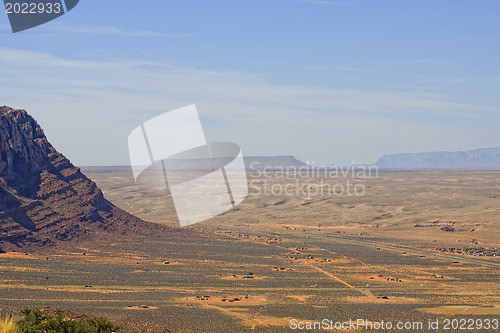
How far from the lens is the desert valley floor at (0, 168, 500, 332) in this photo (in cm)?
3459

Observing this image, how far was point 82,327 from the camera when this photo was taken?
23.0m

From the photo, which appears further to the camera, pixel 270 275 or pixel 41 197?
pixel 41 197

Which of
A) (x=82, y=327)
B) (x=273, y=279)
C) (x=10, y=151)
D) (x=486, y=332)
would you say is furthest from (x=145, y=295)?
(x=10, y=151)

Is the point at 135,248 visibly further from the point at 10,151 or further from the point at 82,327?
the point at 82,327

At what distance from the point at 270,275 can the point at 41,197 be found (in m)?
33.5

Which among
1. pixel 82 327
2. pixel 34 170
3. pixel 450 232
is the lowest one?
pixel 450 232

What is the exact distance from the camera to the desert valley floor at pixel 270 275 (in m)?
34.6

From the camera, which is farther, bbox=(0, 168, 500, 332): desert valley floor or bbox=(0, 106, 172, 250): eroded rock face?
bbox=(0, 106, 172, 250): eroded rock face

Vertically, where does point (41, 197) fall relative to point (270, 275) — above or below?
above

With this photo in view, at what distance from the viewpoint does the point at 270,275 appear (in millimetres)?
49781

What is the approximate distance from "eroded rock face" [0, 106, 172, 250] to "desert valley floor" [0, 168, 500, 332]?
2.73m

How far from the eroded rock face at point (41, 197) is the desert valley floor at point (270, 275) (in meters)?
2.73

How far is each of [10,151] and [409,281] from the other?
48.5 metres

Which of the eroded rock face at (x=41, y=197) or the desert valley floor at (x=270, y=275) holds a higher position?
the eroded rock face at (x=41, y=197)
